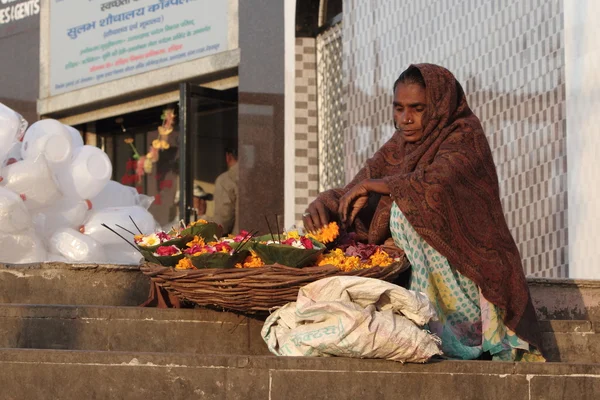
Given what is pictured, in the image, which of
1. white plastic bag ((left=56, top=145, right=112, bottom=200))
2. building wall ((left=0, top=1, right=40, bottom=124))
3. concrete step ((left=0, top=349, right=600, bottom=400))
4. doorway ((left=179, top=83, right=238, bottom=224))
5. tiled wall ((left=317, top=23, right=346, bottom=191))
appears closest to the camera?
concrete step ((left=0, top=349, right=600, bottom=400))

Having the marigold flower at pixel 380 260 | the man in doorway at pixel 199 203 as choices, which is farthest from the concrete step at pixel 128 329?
the man in doorway at pixel 199 203

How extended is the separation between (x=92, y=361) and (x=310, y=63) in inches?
279

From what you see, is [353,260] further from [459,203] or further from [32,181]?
[32,181]

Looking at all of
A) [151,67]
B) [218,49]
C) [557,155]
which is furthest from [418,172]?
[151,67]

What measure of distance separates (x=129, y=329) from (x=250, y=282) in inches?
24.2

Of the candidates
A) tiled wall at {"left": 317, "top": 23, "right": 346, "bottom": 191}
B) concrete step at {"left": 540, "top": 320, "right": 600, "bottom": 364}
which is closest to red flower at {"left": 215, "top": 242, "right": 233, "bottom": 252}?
concrete step at {"left": 540, "top": 320, "right": 600, "bottom": 364}

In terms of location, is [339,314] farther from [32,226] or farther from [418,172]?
[32,226]

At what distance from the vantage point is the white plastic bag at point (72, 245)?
7160 millimetres

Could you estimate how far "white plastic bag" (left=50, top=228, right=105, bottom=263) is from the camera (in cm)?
716

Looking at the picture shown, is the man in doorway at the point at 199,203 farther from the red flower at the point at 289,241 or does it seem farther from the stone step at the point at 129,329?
the red flower at the point at 289,241

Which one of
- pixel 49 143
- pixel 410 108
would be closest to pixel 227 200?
pixel 49 143

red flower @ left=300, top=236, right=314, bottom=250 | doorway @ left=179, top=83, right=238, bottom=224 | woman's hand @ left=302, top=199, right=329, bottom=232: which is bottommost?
red flower @ left=300, top=236, right=314, bottom=250

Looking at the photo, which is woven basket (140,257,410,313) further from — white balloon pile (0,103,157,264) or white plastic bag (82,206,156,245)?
white plastic bag (82,206,156,245)

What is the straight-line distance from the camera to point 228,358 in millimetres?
4168
